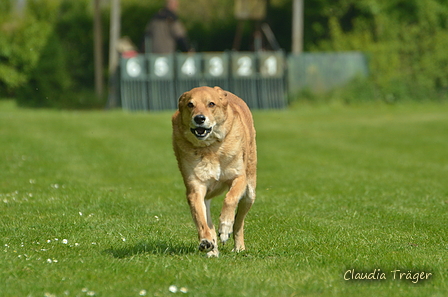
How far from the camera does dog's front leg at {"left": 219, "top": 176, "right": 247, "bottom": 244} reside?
6.02 meters

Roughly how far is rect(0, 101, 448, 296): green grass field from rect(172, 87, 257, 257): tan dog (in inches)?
14.6

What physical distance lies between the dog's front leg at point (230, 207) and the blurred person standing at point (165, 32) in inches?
689

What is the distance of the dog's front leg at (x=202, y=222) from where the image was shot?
5887mm

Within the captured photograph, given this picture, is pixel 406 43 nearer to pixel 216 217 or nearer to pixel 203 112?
pixel 216 217

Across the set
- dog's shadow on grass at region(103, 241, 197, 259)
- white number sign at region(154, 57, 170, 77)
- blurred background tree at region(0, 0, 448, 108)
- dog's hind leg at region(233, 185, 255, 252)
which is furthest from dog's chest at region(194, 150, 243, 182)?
blurred background tree at region(0, 0, 448, 108)

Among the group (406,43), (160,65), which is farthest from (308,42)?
(160,65)

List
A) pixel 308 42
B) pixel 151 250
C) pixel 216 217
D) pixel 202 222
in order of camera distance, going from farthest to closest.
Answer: pixel 308 42 < pixel 216 217 < pixel 151 250 < pixel 202 222

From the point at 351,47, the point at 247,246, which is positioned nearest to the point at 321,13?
the point at 351,47

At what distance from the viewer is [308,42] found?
2858 cm

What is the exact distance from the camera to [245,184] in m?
6.39

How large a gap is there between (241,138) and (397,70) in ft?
68.1

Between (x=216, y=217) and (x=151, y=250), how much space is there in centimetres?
228

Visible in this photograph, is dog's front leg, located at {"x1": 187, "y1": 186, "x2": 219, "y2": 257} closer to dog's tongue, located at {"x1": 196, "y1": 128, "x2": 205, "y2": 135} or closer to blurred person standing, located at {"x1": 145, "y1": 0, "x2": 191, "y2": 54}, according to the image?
dog's tongue, located at {"x1": 196, "y1": 128, "x2": 205, "y2": 135}

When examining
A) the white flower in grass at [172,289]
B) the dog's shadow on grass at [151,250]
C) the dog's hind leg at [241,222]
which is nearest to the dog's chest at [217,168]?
the dog's hind leg at [241,222]
